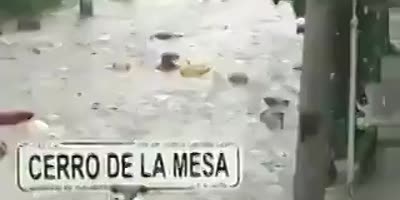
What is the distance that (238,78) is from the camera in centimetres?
74

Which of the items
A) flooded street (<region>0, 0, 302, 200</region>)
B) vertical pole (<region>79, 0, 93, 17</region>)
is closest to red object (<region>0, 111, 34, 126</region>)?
flooded street (<region>0, 0, 302, 200</region>)

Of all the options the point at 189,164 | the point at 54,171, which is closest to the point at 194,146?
the point at 189,164

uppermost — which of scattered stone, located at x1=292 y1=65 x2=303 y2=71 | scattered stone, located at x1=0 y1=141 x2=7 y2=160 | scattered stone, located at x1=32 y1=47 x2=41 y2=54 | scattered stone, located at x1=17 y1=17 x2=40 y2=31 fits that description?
scattered stone, located at x1=17 y1=17 x2=40 y2=31

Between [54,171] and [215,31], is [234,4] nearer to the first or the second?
[215,31]

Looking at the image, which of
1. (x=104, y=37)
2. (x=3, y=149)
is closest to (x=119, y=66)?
(x=104, y=37)

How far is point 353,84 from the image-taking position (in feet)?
2.42

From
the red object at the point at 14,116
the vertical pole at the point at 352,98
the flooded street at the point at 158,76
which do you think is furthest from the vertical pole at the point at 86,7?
the vertical pole at the point at 352,98

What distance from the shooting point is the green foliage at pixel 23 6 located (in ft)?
2.41

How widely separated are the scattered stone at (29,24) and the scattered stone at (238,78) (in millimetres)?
197

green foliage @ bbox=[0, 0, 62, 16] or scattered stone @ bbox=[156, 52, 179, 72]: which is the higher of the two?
green foliage @ bbox=[0, 0, 62, 16]

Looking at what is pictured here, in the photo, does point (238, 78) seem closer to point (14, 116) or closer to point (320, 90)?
point (320, 90)

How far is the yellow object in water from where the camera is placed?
0.74 meters

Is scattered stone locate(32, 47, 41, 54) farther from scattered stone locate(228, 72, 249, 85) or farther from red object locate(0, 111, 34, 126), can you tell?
scattered stone locate(228, 72, 249, 85)

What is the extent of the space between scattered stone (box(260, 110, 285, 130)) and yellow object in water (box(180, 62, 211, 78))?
72 millimetres
